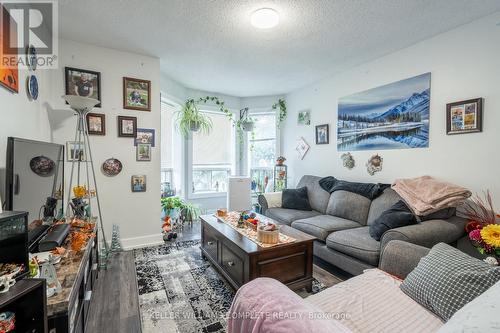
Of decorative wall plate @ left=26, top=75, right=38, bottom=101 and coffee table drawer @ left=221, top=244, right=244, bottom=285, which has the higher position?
decorative wall plate @ left=26, top=75, right=38, bottom=101

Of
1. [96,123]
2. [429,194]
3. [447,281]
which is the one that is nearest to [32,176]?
[96,123]

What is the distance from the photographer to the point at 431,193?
2.32 metres

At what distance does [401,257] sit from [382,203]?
1.26m

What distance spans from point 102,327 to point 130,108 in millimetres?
2398

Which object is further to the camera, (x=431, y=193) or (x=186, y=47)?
(x=186, y=47)

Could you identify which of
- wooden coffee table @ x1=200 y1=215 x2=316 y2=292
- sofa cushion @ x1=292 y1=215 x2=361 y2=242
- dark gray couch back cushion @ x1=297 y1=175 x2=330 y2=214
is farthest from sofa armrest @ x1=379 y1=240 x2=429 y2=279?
dark gray couch back cushion @ x1=297 y1=175 x2=330 y2=214

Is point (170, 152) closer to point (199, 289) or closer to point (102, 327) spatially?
point (199, 289)

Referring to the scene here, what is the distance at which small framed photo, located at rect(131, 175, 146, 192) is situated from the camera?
313cm

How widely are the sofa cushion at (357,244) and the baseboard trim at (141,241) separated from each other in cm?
225

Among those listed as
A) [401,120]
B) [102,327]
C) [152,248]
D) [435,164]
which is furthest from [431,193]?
[152,248]

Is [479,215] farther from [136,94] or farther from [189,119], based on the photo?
[136,94]

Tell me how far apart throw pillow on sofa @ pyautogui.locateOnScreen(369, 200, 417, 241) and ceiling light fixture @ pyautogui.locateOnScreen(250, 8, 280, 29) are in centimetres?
210

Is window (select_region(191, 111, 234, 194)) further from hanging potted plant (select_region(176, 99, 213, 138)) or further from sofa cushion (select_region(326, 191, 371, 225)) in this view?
sofa cushion (select_region(326, 191, 371, 225))

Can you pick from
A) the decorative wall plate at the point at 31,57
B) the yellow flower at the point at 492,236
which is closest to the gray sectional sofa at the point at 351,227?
the yellow flower at the point at 492,236
